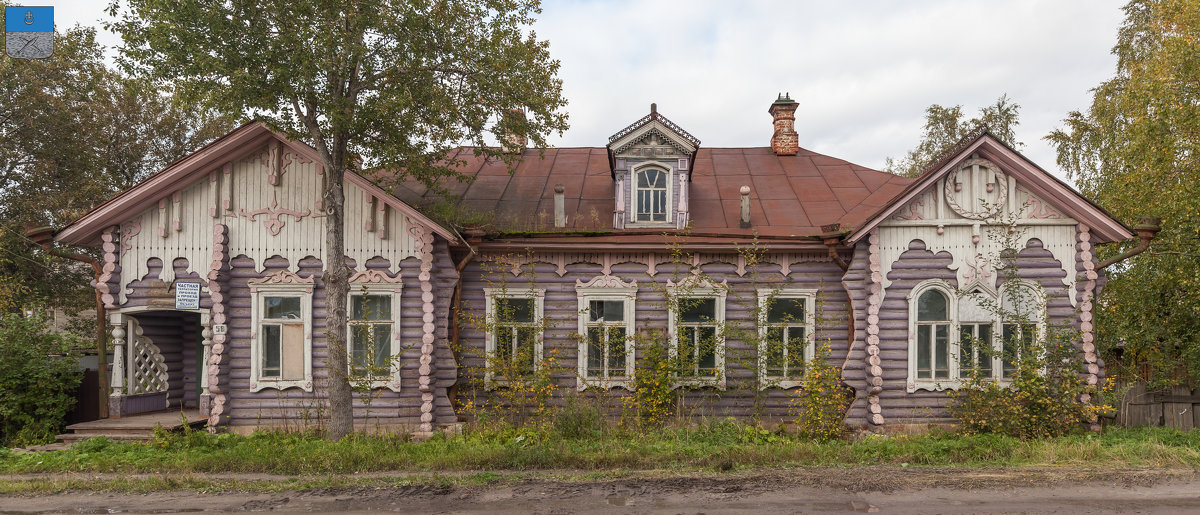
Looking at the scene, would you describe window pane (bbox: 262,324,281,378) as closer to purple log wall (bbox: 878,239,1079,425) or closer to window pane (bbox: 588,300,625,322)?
window pane (bbox: 588,300,625,322)

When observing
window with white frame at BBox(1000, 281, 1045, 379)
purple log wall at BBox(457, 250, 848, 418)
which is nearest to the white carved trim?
purple log wall at BBox(457, 250, 848, 418)

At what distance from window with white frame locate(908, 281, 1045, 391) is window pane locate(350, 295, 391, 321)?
9.63 meters

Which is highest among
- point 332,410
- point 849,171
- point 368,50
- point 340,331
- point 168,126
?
point 168,126

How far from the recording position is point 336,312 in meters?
9.17

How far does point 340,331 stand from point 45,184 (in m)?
13.9

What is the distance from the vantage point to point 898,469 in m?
8.02

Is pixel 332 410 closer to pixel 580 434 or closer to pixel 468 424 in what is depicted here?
pixel 468 424

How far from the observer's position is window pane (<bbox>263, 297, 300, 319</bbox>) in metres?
10.5

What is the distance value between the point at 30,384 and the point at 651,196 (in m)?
11.8

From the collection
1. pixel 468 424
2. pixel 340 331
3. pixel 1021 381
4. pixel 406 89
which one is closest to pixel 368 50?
pixel 406 89

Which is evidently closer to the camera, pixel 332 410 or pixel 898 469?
pixel 898 469

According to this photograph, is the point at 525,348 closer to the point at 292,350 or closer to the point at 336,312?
the point at 336,312

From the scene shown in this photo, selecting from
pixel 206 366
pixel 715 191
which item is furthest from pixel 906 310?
pixel 206 366

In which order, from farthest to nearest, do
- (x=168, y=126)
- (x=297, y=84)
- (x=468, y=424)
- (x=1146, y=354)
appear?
(x=168, y=126) < (x=1146, y=354) < (x=468, y=424) < (x=297, y=84)
